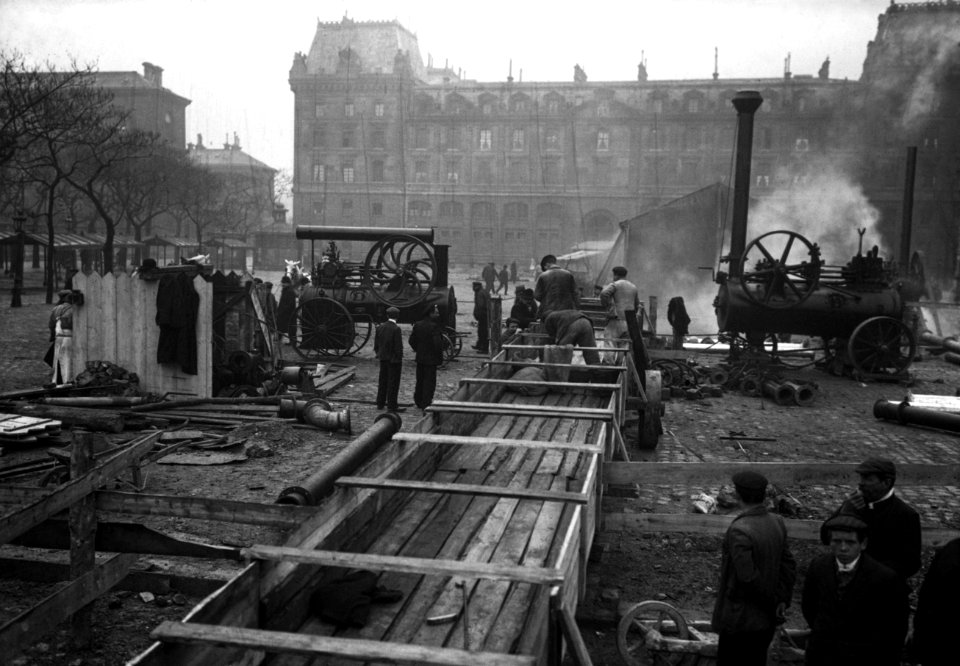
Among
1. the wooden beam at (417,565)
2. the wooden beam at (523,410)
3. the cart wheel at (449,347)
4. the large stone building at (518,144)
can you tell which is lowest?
the cart wheel at (449,347)

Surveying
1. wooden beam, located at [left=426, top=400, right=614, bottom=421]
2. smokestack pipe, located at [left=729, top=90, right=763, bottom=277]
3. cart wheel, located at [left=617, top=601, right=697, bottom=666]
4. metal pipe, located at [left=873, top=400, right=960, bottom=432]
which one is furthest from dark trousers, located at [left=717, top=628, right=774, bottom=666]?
smokestack pipe, located at [left=729, top=90, right=763, bottom=277]

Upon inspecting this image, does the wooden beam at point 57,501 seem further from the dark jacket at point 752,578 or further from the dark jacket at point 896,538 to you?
the dark jacket at point 896,538

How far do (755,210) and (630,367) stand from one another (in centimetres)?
3402

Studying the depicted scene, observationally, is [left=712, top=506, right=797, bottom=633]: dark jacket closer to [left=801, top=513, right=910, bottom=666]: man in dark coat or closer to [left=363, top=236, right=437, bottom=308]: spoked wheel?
[left=801, top=513, right=910, bottom=666]: man in dark coat

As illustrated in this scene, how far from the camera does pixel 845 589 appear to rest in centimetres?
392

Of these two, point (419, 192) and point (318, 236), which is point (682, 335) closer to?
point (318, 236)

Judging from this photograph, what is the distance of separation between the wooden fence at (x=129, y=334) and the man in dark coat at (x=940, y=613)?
380 inches

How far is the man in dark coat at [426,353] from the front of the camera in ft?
38.9

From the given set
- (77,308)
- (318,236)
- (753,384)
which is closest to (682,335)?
(753,384)

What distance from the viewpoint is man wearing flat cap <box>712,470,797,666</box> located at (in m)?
4.14

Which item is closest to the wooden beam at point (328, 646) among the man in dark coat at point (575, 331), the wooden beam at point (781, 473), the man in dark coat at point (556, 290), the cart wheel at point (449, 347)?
the wooden beam at point (781, 473)

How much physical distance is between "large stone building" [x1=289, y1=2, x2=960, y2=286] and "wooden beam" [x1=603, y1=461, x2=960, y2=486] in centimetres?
5188

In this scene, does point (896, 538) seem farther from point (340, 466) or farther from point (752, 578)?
point (340, 466)

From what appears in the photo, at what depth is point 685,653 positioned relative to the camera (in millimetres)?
5035
